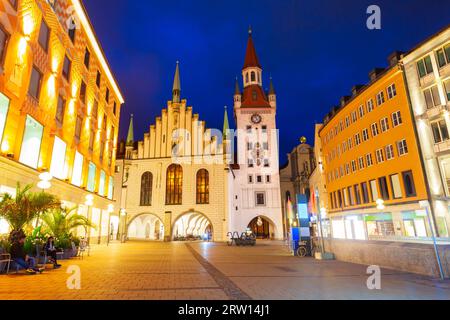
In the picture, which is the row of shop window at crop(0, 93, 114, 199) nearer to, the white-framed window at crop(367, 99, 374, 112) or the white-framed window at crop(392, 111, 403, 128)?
the white-framed window at crop(392, 111, 403, 128)

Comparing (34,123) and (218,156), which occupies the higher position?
(218,156)

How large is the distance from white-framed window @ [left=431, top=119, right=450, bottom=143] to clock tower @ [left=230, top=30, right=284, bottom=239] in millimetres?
26472

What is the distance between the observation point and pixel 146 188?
40062 millimetres

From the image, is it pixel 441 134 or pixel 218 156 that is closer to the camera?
pixel 441 134

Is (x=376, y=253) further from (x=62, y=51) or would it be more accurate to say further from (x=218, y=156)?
(x=218, y=156)

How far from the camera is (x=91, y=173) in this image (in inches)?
967

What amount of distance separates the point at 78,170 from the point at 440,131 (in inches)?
1114

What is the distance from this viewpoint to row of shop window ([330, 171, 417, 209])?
21.5m

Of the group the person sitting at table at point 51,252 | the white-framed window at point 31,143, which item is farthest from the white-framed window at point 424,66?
the white-framed window at point 31,143

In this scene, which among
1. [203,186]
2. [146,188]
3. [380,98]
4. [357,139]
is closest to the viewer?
[380,98]

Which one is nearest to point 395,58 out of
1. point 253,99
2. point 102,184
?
point 102,184

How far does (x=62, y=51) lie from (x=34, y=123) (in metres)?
6.28

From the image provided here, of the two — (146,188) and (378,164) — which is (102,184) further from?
(378,164)
